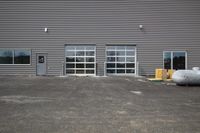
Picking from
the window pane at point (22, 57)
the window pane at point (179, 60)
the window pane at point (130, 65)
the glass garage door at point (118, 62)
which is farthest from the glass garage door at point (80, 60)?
the window pane at point (179, 60)

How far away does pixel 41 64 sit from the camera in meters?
27.5

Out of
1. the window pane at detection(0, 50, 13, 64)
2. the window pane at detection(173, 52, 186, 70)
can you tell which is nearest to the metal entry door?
the window pane at detection(0, 50, 13, 64)

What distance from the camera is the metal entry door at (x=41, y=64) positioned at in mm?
27516

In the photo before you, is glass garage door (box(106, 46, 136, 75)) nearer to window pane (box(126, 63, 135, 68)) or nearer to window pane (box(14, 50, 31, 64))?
window pane (box(126, 63, 135, 68))

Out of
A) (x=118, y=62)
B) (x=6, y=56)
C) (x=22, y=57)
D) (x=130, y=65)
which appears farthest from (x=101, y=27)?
(x=6, y=56)

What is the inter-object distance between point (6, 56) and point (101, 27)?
8.06m

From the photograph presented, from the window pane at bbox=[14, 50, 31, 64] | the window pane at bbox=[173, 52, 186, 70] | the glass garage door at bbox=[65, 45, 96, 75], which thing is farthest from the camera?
the window pane at bbox=[173, 52, 186, 70]

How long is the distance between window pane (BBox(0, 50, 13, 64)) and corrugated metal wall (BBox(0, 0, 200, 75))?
1.49ft

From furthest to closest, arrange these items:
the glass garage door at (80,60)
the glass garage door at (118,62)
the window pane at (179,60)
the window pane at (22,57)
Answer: the window pane at (179,60), the glass garage door at (118,62), the glass garage door at (80,60), the window pane at (22,57)

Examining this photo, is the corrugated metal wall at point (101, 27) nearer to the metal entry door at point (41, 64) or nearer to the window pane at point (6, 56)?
the metal entry door at point (41, 64)

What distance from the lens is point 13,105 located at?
10461mm

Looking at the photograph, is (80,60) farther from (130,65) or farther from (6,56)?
(6,56)

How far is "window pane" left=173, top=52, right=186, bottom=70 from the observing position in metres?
27.9

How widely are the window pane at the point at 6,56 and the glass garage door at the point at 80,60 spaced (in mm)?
4530
